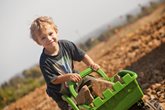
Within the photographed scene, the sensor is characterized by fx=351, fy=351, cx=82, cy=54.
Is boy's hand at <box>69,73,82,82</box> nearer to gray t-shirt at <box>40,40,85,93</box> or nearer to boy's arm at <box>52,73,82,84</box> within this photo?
boy's arm at <box>52,73,82,84</box>

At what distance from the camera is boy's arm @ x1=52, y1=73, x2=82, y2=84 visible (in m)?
3.94

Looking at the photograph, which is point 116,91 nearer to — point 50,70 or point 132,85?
point 132,85

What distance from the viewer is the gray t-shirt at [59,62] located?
4219 millimetres

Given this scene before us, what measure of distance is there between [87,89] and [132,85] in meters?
0.48

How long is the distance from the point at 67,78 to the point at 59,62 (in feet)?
1.37

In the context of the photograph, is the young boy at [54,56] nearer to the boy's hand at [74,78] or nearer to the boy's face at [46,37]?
the boy's face at [46,37]

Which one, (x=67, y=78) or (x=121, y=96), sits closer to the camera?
(x=121, y=96)

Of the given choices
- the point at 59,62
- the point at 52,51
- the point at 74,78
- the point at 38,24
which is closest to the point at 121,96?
the point at 74,78

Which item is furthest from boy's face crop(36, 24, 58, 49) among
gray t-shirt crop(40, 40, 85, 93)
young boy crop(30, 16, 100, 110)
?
gray t-shirt crop(40, 40, 85, 93)

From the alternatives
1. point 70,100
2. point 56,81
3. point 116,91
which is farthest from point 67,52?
point 116,91

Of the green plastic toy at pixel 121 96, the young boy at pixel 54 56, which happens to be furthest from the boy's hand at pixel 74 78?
the green plastic toy at pixel 121 96

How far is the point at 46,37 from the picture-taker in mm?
4297

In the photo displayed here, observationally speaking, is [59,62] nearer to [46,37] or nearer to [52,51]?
[52,51]

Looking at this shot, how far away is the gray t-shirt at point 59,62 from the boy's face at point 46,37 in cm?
14
